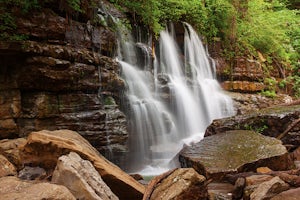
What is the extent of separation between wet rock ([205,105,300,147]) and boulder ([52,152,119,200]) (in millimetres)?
4559

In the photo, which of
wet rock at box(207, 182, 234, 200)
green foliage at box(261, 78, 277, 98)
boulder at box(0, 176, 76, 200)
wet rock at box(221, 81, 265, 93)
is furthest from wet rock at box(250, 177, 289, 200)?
green foliage at box(261, 78, 277, 98)

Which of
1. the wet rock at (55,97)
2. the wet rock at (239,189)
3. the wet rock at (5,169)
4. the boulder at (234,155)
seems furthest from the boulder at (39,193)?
the wet rock at (55,97)

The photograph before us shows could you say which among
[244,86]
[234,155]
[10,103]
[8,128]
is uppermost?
[10,103]

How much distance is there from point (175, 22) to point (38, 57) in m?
8.07

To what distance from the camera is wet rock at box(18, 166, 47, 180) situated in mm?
4105

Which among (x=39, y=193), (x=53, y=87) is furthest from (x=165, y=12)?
(x=39, y=193)

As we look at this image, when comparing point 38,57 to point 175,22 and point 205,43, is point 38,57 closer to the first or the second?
point 175,22

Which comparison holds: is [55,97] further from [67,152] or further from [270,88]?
[270,88]

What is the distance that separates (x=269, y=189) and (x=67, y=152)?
2.55m

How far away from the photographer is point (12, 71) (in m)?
7.62

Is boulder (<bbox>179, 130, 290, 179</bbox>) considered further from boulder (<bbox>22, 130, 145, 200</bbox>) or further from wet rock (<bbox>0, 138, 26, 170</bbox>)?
wet rock (<bbox>0, 138, 26, 170</bbox>)

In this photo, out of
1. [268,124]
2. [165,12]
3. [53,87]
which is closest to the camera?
[268,124]

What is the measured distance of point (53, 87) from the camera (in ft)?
25.5

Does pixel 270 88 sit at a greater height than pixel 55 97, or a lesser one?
lesser
